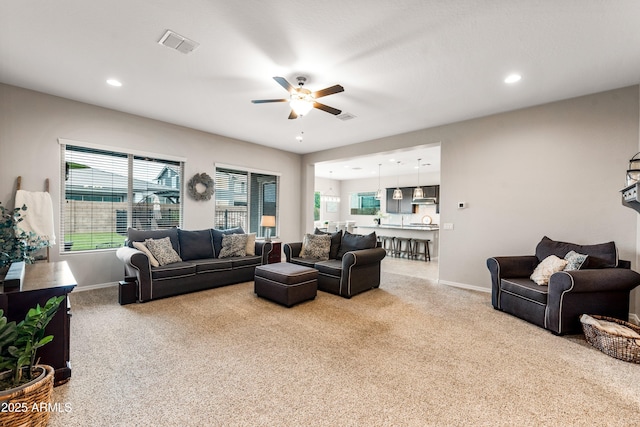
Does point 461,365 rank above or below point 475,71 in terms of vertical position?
below

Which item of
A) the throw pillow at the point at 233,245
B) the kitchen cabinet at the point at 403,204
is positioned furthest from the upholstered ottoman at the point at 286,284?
the kitchen cabinet at the point at 403,204

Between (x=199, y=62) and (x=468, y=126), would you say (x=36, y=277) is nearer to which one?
(x=199, y=62)

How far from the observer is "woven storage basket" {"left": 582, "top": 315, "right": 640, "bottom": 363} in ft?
7.83

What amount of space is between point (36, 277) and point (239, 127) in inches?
151

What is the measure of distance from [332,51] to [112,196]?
14.0 feet

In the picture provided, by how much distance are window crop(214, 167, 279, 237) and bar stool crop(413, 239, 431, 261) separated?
3.99m

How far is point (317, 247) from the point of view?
16.3 feet

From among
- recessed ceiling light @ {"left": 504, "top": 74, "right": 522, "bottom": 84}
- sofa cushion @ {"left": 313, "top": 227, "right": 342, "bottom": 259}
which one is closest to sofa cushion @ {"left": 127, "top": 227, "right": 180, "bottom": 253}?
sofa cushion @ {"left": 313, "top": 227, "right": 342, "bottom": 259}

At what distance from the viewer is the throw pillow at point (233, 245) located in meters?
5.00

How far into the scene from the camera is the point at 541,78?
129 inches

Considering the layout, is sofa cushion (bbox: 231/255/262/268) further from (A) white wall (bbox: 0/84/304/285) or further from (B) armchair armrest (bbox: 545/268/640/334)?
(B) armchair armrest (bbox: 545/268/640/334)

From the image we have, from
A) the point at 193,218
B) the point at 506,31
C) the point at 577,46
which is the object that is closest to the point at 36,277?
the point at 193,218

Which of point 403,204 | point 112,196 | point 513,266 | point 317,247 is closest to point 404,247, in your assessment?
point 403,204

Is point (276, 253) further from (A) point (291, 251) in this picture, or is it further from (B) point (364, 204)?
(B) point (364, 204)
